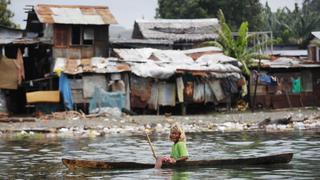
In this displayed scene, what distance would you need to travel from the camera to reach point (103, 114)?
31672 mm

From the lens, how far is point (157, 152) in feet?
67.2

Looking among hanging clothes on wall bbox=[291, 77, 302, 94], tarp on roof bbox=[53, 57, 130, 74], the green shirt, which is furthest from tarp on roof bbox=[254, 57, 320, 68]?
the green shirt

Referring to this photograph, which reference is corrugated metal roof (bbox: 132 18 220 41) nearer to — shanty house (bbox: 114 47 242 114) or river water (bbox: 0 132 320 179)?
shanty house (bbox: 114 47 242 114)

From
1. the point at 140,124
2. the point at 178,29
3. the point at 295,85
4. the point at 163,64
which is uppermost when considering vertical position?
the point at 178,29

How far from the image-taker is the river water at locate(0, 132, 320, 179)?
15281 mm

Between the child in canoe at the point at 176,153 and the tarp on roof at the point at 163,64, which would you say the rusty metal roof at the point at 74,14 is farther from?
the child in canoe at the point at 176,153

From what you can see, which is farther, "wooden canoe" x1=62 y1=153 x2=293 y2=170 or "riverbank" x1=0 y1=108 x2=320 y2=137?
"riverbank" x1=0 y1=108 x2=320 y2=137

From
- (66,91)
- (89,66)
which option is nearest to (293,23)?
(89,66)

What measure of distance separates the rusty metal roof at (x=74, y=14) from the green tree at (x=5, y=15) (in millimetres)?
7258

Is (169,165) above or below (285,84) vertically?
below

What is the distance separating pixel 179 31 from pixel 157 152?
21.3m

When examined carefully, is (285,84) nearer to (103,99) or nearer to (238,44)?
(238,44)

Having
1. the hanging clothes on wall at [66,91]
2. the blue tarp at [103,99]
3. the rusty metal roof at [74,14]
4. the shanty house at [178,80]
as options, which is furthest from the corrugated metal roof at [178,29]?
the hanging clothes on wall at [66,91]

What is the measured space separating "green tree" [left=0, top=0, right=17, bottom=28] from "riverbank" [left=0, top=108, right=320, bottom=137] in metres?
13.7
